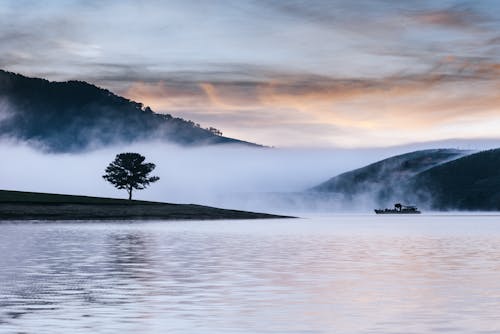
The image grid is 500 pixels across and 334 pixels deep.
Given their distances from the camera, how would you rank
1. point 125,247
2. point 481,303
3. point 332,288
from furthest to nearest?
point 125,247, point 332,288, point 481,303

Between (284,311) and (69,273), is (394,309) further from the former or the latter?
(69,273)

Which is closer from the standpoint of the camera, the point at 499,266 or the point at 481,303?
the point at 481,303

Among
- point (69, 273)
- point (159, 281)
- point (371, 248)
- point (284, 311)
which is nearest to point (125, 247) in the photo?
point (371, 248)

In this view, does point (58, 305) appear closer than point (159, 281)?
Yes

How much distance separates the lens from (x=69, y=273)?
53875mm

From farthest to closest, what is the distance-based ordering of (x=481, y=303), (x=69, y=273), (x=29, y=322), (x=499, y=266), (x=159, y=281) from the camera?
(x=499, y=266), (x=69, y=273), (x=159, y=281), (x=481, y=303), (x=29, y=322)

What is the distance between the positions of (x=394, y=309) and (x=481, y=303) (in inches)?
164

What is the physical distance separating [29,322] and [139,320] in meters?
3.72

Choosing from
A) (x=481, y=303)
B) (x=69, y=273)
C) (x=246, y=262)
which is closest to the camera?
(x=481, y=303)

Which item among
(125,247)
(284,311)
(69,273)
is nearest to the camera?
(284,311)

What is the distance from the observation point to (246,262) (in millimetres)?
63875

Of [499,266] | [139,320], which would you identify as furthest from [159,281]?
[499,266]

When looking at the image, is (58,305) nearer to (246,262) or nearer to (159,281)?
(159,281)

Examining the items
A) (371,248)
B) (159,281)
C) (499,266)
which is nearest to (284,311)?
(159,281)
